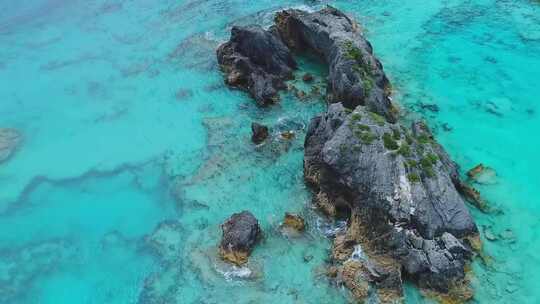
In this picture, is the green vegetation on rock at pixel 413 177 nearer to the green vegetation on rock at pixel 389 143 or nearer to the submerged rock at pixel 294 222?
the green vegetation on rock at pixel 389 143

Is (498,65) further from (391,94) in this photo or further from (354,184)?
(354,184)

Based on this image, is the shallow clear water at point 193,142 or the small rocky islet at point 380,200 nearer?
the small rocky islet at point 380,200

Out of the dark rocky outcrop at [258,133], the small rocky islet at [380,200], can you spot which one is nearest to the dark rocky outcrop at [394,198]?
the small rocky islet at [380,200]

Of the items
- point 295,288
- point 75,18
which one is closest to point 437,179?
point 295,288

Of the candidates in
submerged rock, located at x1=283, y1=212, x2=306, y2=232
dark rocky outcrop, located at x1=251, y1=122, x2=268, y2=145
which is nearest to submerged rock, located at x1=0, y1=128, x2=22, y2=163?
dark rocky outcrop, located at x1=251, y1=122, x2=268, y2=145

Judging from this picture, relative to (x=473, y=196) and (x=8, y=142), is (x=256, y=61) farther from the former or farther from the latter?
(x=473, y=196)
